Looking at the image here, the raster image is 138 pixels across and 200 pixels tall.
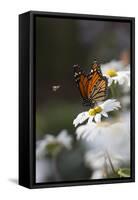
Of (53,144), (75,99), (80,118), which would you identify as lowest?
(53,144)

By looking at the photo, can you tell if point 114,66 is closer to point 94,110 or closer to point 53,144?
point 94,110

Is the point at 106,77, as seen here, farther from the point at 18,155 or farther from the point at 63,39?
the point at 18,155

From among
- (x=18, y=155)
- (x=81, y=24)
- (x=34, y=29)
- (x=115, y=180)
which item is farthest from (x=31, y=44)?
(x=115, y=180)

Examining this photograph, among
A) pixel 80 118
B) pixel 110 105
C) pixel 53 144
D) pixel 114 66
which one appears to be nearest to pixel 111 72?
pixel 114 66

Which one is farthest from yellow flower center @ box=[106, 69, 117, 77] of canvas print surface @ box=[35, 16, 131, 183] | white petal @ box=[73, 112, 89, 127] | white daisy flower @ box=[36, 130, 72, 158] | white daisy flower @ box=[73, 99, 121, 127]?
white daisy flower @ box=[36, 130, 72, 158]

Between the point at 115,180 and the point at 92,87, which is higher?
the point at 92,87

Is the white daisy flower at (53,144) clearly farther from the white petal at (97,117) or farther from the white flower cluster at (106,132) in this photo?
the white petal at (97,117)

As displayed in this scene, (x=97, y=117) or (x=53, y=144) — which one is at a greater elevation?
(x=97, y=117)
